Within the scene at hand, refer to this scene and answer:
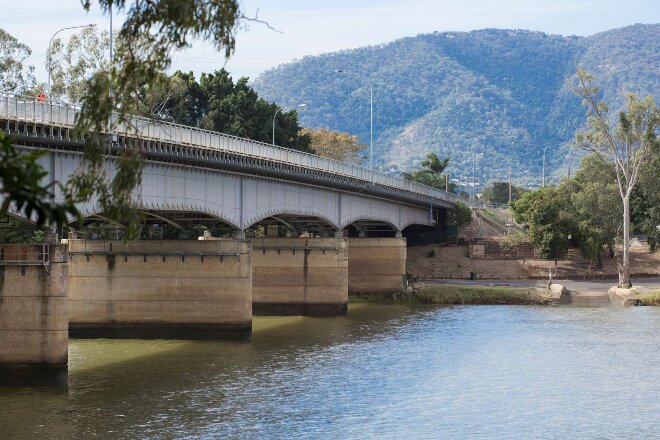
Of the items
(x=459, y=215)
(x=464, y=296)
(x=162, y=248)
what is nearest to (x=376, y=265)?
(x=464, y=296)

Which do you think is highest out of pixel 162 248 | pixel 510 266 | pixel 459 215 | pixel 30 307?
pixel 459 215

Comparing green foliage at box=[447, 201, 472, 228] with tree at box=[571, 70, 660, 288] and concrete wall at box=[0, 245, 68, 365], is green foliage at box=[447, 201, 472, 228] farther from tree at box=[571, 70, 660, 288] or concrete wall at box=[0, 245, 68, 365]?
concrete wall at box=[0, 245, 68, 365]

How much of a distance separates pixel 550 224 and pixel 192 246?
52333 millimetres

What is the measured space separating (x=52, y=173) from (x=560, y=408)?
69.7 ft

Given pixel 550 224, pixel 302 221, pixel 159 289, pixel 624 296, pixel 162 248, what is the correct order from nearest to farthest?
pixel 159 289
pixel 162 248
pixel 302 221
pixel 624 296
pixel 550 224

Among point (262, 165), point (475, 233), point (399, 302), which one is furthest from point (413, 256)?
point (262, 165)

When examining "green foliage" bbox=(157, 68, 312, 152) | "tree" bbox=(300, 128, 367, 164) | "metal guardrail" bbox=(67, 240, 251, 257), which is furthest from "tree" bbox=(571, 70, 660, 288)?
"tree" bbox=(300, 128, 367, 164)

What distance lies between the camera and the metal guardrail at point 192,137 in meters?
40.9

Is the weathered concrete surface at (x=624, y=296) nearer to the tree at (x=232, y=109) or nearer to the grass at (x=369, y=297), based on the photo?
the grass at (x=369, y=297)

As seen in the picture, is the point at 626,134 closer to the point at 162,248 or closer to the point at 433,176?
the point at 162,248

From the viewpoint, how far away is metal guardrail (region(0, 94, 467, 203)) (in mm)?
40938

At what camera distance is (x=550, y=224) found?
4085 inches

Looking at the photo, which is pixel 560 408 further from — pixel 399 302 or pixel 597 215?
pixel 597 215

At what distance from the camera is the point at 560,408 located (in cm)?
3894
